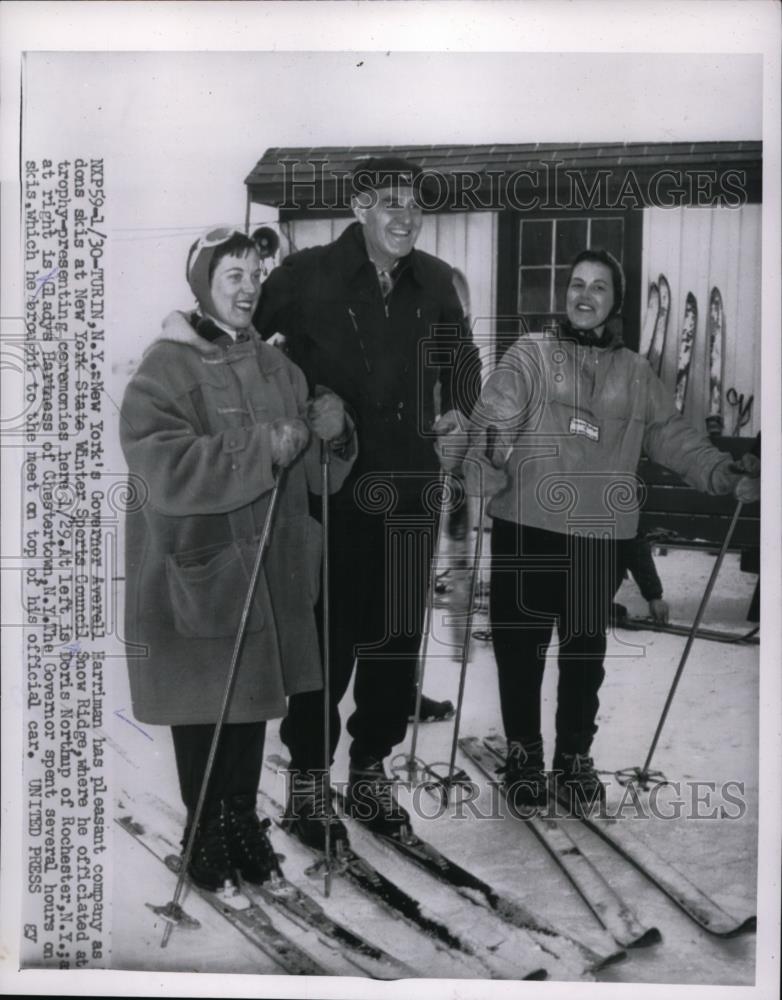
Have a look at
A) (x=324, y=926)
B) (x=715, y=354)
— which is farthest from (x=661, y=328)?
(x=324, y=926)

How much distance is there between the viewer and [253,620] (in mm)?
2832

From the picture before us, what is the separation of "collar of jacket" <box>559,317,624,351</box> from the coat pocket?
790mm

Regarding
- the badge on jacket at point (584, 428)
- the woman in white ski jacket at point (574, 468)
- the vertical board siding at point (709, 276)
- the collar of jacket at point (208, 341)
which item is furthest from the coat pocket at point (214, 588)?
the vertical board siding at point (709, 276)

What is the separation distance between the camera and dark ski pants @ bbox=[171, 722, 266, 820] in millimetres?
2873

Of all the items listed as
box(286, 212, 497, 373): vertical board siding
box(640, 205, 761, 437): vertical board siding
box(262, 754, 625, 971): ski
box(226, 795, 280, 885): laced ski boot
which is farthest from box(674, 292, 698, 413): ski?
box(226, 795, 280, 885): laced ski boot

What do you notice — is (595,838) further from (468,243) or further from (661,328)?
(468,243)

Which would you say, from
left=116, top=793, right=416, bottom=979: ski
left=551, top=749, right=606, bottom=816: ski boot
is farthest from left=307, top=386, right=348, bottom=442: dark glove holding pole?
left=116, top=793, right=416, bottom=979: ski

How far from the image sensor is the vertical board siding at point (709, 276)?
2850 millimetres

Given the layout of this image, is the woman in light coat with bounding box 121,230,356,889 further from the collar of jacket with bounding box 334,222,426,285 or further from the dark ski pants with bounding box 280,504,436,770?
the collar of jacket with bounding box 334,222,426,285

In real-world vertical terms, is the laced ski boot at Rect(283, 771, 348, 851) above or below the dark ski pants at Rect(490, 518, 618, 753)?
below

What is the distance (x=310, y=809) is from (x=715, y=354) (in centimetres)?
126

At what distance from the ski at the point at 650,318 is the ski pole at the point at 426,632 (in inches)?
19.0

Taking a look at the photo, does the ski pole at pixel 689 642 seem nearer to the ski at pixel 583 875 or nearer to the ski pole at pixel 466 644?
the ski at pixel 583 875

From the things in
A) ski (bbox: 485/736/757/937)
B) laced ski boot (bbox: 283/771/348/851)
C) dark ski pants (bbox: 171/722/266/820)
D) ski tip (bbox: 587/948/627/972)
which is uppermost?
dark ski pants (bbox: 171/722/266/820)
